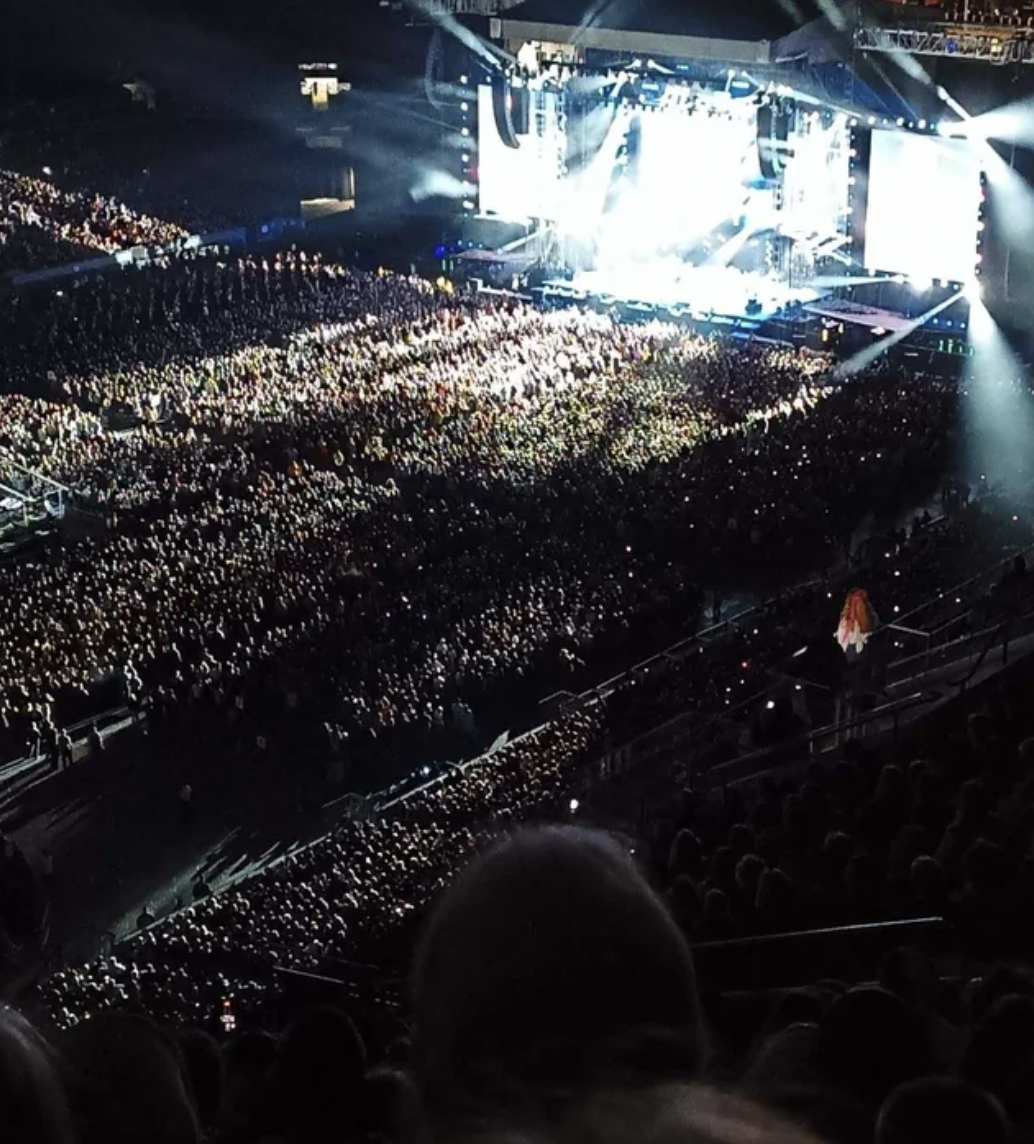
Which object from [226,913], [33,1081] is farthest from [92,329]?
[33,1081]

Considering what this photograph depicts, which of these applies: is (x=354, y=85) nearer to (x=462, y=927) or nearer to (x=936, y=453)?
(x=936, y=453)

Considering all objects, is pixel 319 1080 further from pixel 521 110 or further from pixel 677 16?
pixel 521 110

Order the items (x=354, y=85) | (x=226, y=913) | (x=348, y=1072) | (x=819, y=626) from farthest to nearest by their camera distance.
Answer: (x=354, y=85)
(x=819, y=626)
(x=226, y=913)
(x=348, y=1072)

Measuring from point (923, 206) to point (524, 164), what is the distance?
888 cm

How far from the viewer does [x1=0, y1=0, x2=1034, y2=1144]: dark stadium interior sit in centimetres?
517

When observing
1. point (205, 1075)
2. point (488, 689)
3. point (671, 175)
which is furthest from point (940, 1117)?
point (671, 175)

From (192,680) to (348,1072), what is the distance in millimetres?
9541

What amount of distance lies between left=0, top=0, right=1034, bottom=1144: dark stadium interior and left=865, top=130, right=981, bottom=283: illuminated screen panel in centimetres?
10

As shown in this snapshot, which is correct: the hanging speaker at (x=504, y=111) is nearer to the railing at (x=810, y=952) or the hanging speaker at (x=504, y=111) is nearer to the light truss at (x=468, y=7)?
the light truss at (x=468, y=7)

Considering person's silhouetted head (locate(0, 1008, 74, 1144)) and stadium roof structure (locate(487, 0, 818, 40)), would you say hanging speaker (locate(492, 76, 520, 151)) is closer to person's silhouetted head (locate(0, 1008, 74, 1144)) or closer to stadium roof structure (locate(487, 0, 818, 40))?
stadium roof structure (locate(487, 0, 818, 40))

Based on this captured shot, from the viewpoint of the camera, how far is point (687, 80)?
93.8 feet

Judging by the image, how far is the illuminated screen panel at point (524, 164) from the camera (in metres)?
31.1

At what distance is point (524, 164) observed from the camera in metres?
31.7

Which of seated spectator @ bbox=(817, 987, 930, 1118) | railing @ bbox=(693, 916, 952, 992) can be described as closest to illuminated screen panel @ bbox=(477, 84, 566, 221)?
railing @ bbox=(693, 916, 952, 992)
